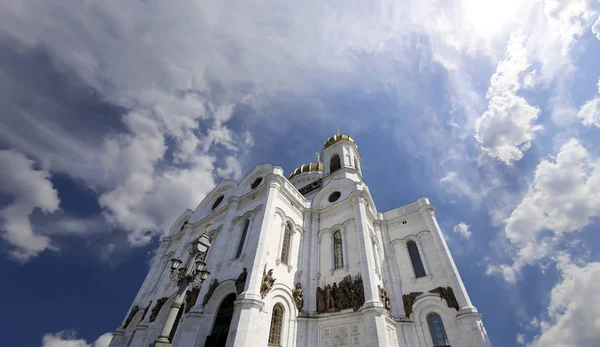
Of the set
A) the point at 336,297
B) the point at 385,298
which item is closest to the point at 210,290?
the point at 336,297

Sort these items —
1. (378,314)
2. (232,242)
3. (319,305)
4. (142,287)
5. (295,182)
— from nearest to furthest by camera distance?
(378,314) → (319,305) → (232,242) → (142,287) → (295,182)

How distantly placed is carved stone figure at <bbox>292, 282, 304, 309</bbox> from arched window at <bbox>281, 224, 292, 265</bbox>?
1741 mm

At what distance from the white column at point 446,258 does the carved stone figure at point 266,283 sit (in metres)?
10.4

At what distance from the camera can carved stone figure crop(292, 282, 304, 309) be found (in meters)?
15.2

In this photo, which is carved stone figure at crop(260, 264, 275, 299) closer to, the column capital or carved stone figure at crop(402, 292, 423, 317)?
the column capital

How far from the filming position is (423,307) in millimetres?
15711

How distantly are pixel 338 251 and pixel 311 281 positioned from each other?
290 cm

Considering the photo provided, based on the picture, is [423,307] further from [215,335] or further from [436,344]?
[215,335]

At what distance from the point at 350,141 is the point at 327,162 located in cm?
381

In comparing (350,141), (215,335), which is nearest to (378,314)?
(215,335)

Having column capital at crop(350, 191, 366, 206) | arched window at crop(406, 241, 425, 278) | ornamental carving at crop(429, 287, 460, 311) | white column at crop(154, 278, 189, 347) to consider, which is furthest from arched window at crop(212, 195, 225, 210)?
ornamental carving at crop(429, 287, 460, 311)

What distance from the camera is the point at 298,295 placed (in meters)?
15.4

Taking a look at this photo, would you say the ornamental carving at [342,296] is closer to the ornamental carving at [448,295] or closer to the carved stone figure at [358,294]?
the carved stone figure at [358,294]

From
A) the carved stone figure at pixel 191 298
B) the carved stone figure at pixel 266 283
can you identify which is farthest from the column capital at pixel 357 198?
the carved stone figure at pixel 191 298
